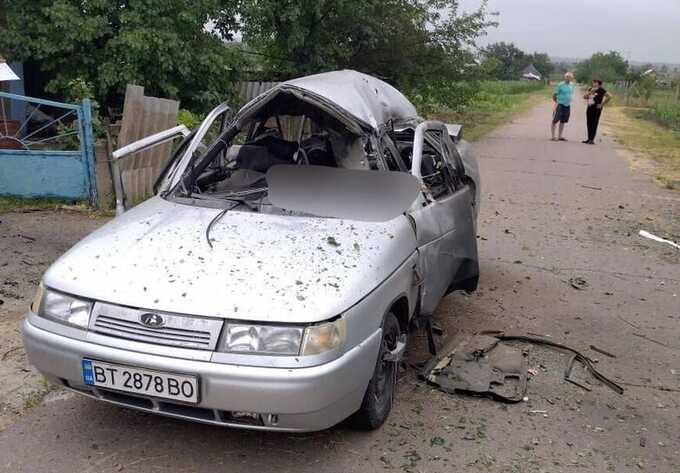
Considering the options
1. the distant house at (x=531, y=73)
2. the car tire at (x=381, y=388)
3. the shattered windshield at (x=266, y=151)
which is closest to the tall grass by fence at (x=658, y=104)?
the shattered windshield at (x=266, y=151)

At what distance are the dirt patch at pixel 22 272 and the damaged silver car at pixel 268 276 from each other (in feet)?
2.59

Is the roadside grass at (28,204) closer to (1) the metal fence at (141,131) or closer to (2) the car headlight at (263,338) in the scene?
(1) the metal fence at (141,131)

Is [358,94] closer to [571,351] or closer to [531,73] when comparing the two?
[571,351]

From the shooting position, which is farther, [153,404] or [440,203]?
[440,203]

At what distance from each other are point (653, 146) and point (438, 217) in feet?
58.2

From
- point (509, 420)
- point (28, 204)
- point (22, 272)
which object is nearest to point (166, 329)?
point (509, 420)

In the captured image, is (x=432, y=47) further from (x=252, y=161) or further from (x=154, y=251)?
(x=154, y=251)

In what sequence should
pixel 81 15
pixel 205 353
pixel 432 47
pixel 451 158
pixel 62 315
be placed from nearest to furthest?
pixel 205 353, pixel 62 315, pixel 451 158, pixel 81 15, pixel 432 47

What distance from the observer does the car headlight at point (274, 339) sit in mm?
2920

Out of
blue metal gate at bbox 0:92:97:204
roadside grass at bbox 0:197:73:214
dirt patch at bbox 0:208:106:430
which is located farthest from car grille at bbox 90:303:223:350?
roadside grass at bbox 0:197:73:214

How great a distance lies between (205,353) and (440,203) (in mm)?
2213

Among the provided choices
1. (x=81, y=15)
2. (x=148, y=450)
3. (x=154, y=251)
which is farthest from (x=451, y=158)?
(x=81, y=15)

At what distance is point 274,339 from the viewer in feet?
9.64

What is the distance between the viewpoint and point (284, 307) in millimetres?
2971
